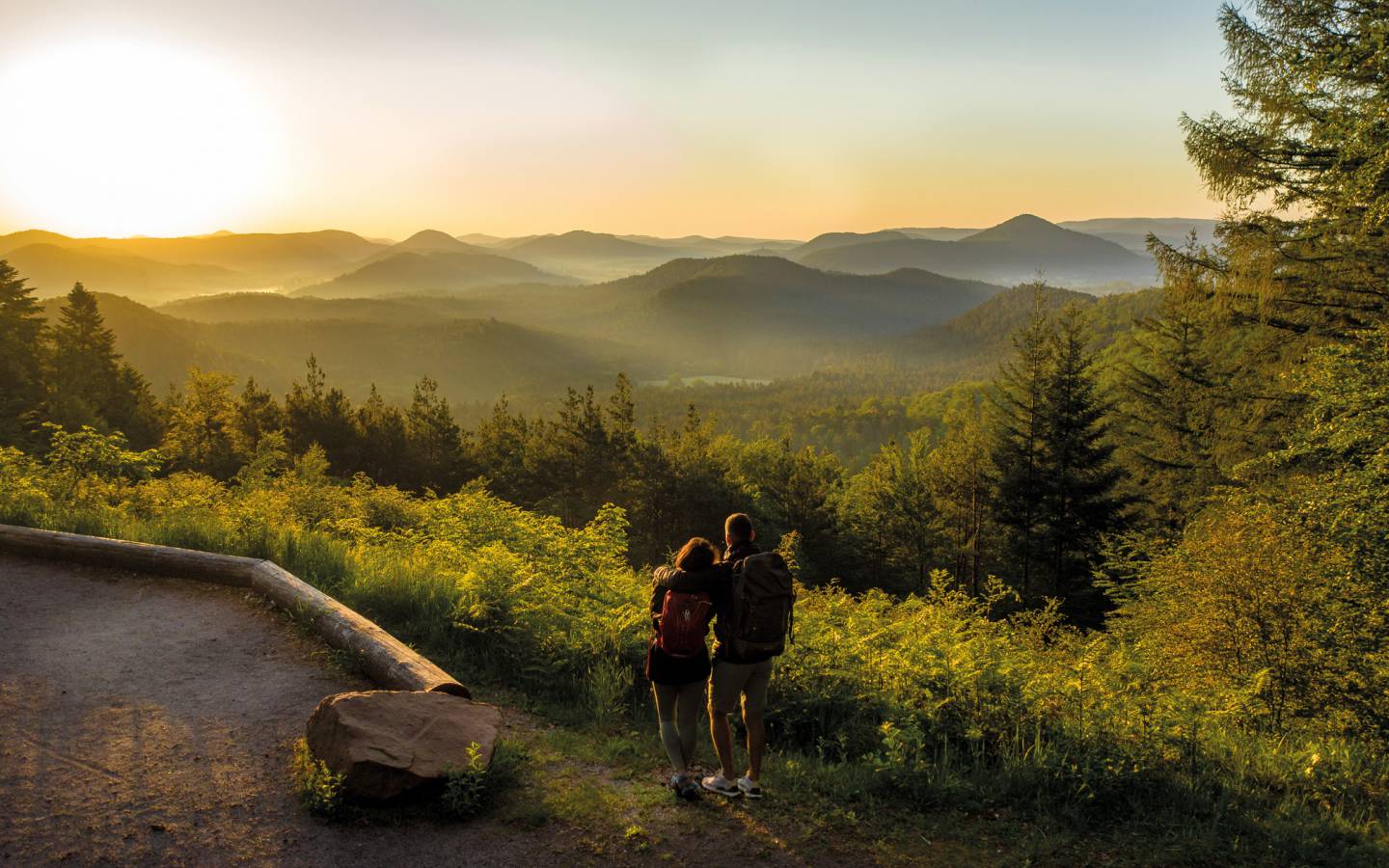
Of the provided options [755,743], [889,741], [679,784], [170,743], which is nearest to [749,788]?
[755,743]

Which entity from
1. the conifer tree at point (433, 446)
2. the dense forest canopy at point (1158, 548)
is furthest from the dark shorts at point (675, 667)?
the conifer tree at point (433, 446)

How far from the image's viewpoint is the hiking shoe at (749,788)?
579cm

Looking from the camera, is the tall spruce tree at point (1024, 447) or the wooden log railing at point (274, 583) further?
the tall spruce tree at point (1024, 447)

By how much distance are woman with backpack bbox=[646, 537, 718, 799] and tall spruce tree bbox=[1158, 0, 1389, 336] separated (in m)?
12.0

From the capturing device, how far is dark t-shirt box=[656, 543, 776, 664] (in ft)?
18.7

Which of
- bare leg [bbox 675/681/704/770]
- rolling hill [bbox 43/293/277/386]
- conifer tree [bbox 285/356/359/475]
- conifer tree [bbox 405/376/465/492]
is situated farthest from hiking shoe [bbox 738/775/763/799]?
rolling hill [bbox 43/293/277/386]

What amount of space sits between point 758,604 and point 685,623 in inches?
23.4

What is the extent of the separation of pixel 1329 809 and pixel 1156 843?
1.85 meters

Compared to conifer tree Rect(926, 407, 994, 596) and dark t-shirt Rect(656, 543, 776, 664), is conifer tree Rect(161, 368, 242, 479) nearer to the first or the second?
conifer tree Rect(926, 407, 994, 596)

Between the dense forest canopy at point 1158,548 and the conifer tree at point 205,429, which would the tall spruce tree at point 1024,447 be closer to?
the dense forest canopy at point 1158,548

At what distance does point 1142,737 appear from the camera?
6453 millimetres

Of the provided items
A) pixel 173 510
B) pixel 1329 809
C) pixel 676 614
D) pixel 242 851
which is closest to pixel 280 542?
pixel 173 510

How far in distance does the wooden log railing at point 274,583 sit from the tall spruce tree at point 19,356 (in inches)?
1319

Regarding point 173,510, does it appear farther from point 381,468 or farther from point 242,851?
point 381,468
